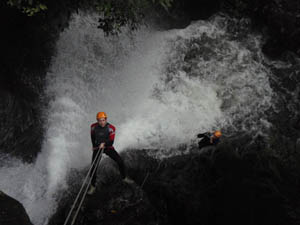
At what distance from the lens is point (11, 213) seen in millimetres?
4480

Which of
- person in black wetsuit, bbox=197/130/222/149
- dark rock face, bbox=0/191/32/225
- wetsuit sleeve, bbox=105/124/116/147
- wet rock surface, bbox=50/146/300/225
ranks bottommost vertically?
dark rock face, bbox=0/191/32/225

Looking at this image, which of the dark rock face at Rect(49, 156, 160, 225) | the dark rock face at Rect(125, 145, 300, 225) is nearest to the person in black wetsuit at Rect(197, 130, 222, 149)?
the dark rock face at Rect(125, 145, 300, 225)

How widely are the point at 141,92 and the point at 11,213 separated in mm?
6462

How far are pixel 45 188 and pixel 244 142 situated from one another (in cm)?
593

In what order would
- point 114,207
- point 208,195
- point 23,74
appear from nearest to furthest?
point 208,195 → point 114,207 → point 23,74

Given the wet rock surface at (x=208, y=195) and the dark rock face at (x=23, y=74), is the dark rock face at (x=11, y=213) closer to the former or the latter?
the wet rock surface at (x=208, y=195)

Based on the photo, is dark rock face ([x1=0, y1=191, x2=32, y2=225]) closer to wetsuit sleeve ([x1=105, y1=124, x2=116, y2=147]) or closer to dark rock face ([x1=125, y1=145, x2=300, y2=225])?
wetsuit sleeve ([x1=105, y1=124, x2=116, y2=147])

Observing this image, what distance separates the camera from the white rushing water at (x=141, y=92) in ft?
24.6

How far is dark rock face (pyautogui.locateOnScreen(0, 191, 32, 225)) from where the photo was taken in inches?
169

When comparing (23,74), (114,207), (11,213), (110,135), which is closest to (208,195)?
(114,207)

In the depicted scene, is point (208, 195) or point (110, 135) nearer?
point (110, 135)

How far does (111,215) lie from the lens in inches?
232

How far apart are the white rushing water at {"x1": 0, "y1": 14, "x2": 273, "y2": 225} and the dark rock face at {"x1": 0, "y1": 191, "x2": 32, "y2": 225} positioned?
6.50 feet

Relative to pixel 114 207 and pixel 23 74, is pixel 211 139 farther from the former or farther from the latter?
pixel 23 74
